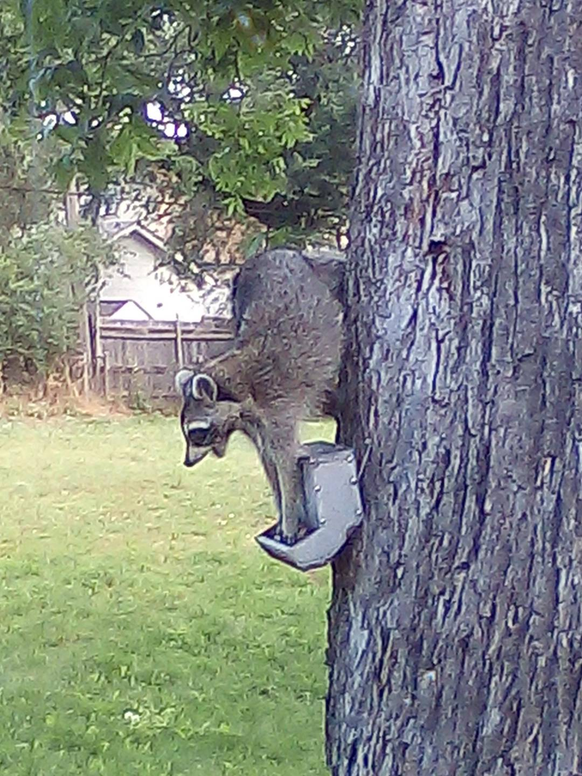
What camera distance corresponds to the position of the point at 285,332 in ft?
Answer: 4.41

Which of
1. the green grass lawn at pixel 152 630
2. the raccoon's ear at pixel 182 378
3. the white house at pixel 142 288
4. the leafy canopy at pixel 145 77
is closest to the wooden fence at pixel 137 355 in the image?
the white house at pixel 142 288

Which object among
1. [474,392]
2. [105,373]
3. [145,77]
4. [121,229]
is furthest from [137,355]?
[474,392]

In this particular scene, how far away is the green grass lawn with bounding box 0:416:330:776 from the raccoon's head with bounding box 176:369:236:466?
22cm

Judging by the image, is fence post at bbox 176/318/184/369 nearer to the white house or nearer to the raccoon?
the white house

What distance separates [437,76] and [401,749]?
716mm

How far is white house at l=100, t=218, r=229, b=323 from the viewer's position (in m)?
13.4

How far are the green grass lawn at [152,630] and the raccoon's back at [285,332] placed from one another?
0.63 ft

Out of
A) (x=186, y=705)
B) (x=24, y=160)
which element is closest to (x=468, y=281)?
(x=186, y=705)

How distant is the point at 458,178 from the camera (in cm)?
129

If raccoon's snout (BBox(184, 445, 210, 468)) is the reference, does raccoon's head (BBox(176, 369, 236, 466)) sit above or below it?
above

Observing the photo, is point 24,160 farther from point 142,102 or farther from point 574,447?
point 574,447

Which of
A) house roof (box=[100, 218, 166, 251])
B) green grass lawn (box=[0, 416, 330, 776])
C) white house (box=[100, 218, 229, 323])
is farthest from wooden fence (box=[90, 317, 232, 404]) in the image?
green grass lawn (box=[0, 416, 330, 776])

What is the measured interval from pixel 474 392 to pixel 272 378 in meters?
0.22

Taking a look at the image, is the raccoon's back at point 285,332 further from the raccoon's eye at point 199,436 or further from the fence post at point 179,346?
the fence post at point 179,346
